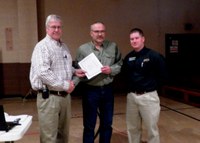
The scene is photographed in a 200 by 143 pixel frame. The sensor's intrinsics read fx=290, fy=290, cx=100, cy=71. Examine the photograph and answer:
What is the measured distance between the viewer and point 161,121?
17.8 feet

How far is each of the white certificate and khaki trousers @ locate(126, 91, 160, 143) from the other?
0.50 metres

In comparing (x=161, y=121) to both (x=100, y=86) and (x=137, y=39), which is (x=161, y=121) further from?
(x=137, y=39)

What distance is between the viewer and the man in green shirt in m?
3.41

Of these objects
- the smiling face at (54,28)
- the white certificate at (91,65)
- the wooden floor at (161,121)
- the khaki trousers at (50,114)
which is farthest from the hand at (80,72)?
the wooden floor at (161,121)

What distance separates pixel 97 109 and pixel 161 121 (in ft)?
7.39

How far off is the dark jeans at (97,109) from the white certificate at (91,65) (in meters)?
0.21

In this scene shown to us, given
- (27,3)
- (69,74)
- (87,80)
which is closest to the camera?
(69,74)

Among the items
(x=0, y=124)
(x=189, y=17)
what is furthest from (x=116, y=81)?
(x=0, y=124)

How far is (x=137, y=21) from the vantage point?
8797 mm

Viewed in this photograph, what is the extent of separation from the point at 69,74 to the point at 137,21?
611 centimetres

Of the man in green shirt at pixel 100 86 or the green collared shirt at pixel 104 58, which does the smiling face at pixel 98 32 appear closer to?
the man in green shirt at pixel 100 86

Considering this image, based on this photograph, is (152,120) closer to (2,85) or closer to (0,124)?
(0,124)

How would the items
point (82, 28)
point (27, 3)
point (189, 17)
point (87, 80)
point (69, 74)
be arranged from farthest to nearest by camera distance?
point (189, 17) < point (82, 28) < point (27, 3) < point (87, 80) < point (69, 74)

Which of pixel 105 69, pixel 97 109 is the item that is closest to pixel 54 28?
pixel 105 69
